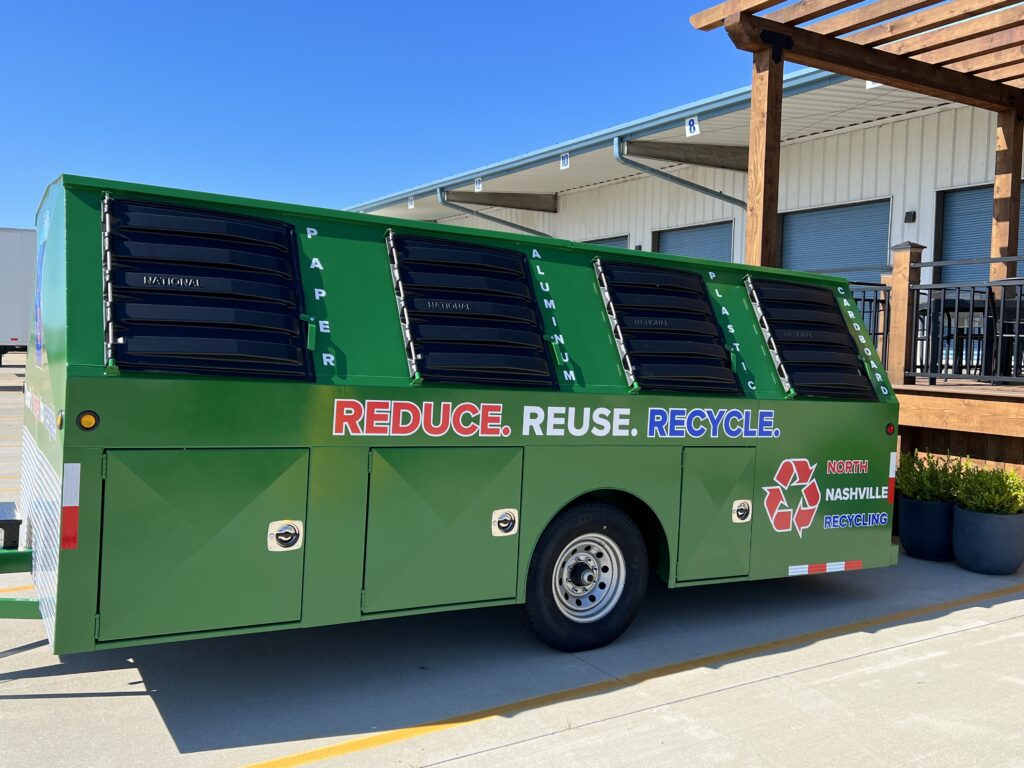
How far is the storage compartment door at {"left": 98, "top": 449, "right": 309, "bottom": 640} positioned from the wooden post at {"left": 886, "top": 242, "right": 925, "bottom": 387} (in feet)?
22.8

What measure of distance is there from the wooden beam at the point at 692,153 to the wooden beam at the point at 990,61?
20.7ft

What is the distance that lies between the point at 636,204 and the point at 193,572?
16.7 meters

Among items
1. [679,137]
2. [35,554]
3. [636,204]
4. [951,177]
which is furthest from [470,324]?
[636,204]

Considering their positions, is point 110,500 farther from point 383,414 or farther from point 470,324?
point 470,324

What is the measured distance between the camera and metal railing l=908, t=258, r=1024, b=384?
8906 millimetres

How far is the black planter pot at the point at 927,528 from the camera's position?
8.01m

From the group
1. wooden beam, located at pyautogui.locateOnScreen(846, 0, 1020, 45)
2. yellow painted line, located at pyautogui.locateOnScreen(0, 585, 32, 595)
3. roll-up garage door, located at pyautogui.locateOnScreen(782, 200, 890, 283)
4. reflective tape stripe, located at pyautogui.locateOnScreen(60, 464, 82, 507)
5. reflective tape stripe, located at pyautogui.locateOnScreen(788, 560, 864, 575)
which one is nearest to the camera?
reflective tape stripe, located at pyautogui.locateOnScreen(60, 464, 82, 507)

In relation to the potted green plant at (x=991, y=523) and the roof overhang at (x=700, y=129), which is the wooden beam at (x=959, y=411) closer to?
the potted green plant at (x=991, y=523)

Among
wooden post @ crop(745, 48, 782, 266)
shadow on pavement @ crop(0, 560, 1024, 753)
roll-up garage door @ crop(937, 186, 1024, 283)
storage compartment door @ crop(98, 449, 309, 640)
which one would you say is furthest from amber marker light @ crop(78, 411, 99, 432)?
roll-up garage door @ crop(937, 186, 1024, 283)

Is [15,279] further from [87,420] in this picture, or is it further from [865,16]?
[87,420]

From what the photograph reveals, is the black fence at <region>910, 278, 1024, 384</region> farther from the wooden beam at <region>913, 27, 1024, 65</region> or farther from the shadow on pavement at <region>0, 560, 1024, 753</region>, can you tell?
the shadow on pavement at <region>0, 560, 1024, 753</region>

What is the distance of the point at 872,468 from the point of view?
6.68 m

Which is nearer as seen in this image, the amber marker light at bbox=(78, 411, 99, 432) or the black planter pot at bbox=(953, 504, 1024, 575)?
the amber marker light at bbox=(78, 411, 99, 432)

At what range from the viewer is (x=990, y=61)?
998 centimetres
